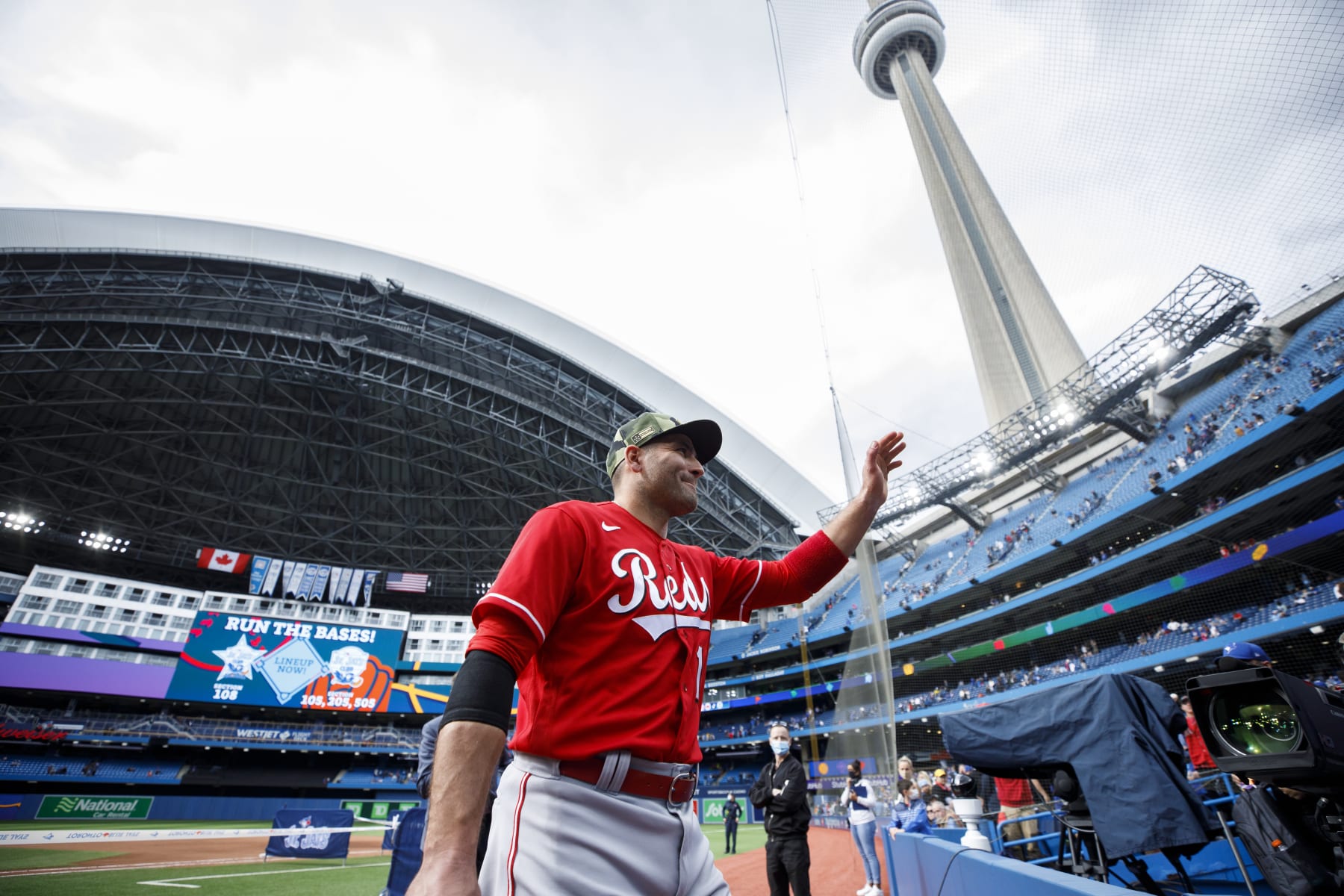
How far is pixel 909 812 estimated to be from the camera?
5.62 metres

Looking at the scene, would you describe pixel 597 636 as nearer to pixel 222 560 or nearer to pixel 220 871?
pixel 220 871

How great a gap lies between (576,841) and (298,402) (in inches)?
1163

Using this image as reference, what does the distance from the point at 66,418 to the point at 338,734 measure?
64.0ft

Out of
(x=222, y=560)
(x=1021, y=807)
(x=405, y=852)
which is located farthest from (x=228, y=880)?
(x=222, y=560)

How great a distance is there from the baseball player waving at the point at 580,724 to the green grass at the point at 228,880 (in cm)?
797

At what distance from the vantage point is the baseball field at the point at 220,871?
7195 mm

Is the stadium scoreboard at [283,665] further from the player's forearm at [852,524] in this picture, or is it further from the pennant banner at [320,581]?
the player's forearm at [852,524]

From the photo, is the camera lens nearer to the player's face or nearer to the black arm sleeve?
the player's face

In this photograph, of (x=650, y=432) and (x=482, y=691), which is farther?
(x=650, y=432)

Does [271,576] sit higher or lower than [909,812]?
higher

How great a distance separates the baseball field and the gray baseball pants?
7086mm

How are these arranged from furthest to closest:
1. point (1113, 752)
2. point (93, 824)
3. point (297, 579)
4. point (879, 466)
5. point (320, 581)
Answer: point (320, 581) < point (297, 579) < point (93, 824) < point (1113, 752) < point (879, 466)

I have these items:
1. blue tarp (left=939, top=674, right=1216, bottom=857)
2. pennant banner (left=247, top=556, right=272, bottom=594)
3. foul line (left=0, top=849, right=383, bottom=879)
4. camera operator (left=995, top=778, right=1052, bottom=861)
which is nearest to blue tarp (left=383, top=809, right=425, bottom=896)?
blue tarp (left=939, top=674, right=1216, bottom=857)

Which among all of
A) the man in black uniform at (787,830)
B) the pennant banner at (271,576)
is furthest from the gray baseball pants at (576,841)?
the pennant banner at (271,576)
